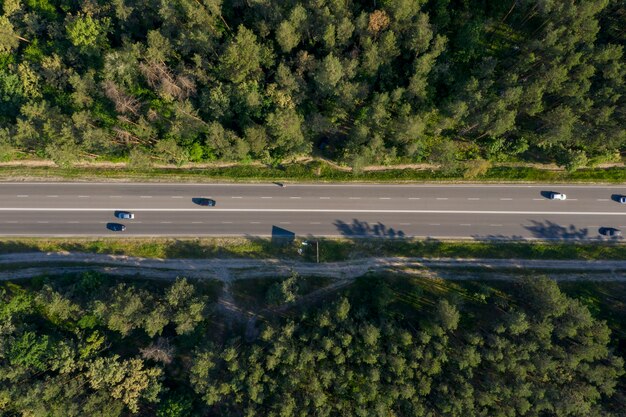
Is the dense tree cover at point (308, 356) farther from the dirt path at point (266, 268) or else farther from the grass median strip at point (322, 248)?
the grass median strip at point (322, 248)

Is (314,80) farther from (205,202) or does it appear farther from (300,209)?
(205,202)

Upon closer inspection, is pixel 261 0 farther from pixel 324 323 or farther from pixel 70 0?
pixel 324 323

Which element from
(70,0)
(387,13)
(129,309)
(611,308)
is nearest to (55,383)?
(129,309)

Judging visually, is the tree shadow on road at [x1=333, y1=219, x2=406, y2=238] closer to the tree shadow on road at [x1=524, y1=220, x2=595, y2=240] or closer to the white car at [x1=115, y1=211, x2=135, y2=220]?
the tree shadow on road at [x1=524, y1=220, x2=595, y2=240]

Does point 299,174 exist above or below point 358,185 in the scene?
above

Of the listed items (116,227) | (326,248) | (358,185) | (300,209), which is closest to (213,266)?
(116,227)
